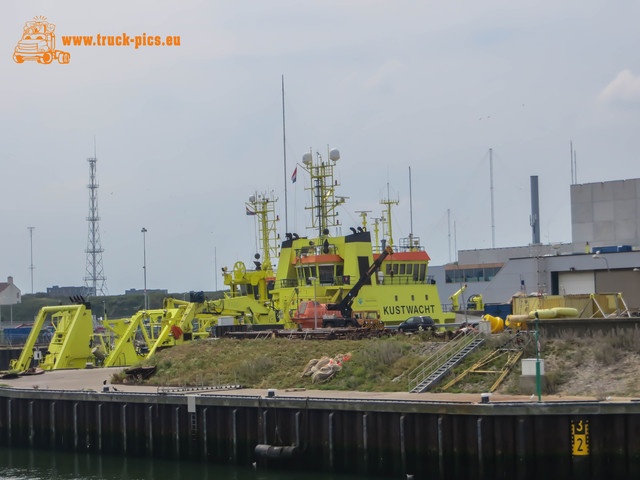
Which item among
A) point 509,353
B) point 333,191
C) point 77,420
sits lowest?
point 77,420

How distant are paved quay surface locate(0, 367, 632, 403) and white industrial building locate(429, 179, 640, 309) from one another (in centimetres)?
Answer: 2179

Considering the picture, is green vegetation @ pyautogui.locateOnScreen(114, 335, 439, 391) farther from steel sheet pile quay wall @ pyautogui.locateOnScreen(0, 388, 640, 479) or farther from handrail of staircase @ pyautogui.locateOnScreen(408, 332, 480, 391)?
steel sheet pile quay wall @ pyautogui.locateOnScreen(0, 388, 640, 479)

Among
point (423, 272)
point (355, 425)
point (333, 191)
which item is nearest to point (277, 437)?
point (355, 425)

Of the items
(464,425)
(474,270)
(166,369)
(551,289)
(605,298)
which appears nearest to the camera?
(464,425)

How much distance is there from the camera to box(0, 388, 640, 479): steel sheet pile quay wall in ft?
86.2

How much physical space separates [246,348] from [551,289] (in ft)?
78.4

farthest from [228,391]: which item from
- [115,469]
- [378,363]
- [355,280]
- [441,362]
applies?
[355,280]

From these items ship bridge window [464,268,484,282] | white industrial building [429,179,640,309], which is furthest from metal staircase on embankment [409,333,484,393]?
ship bridge window [464,268,484,282]

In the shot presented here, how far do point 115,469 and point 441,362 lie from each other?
13473 millimetres

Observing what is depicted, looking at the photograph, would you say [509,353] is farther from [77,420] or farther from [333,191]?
[333,191]

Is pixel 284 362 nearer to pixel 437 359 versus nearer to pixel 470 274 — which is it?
pixel 437 359

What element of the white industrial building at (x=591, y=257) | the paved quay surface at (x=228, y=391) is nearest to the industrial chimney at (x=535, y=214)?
the white industrial building at (x=591, y=257)

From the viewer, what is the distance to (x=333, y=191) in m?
65.7

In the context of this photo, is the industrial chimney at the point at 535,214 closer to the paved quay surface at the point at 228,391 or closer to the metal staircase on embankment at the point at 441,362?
the paved quay surface at the point at 228,391
